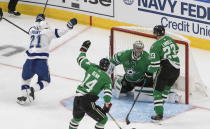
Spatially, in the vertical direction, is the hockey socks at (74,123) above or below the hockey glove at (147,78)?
below

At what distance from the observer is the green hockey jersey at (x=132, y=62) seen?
32.9ft

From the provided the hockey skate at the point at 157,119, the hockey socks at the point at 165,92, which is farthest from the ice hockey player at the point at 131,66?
the hockey skate at the point at 157,119

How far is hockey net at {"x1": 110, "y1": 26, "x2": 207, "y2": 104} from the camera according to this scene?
10.0 meters

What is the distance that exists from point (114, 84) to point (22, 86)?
1.33 meters

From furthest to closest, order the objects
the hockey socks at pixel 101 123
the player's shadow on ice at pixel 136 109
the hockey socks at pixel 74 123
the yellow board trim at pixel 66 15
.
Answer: the yellow board trim at pixel 66 15 → the player's shadow on ice at pixel 136 109 → the hockey socks at pixel 74 123 → the hockey socks at pixel 101 123

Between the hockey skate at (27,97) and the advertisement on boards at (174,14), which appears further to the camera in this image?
the advertisement on boards at (174,14)

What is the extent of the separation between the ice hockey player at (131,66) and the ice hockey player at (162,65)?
342 millimetres

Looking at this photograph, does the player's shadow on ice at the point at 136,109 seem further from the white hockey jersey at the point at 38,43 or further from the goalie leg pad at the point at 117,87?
the white hockey jersey at the point at 38,43

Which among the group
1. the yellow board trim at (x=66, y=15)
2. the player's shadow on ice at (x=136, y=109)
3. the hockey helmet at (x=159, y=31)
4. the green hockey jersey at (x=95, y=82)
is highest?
the hockey helmet at (x=159, y=31)

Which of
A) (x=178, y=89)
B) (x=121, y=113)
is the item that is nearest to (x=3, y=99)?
(x=121, y=113)

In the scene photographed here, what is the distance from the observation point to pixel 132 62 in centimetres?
1005

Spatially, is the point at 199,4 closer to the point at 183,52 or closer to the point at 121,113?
the point at 183,52

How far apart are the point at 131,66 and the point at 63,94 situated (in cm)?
113

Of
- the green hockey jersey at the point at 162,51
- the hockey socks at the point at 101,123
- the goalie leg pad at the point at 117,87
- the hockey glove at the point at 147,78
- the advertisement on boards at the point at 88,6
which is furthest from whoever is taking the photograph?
the advertisement on boards at the point at 88,6
